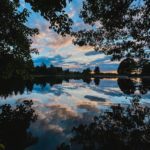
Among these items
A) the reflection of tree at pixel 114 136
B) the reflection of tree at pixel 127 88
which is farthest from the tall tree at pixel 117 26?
the reflection of tree at pixel 127 88

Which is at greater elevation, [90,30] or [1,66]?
[90,30]

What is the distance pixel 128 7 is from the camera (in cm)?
1477

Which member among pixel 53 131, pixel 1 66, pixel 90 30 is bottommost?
pixel 53 131

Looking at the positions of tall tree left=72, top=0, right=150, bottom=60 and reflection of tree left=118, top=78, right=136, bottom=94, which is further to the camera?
reflection of tree left=118, top=78, right=136, bottom=94

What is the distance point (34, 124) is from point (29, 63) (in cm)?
1092

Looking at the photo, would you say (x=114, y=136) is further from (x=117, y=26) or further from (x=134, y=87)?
(x=134, y=87)

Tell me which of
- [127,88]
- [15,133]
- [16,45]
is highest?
[16,45]

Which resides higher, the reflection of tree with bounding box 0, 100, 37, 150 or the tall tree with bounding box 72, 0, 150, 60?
the tall tree with bounding box 72, 0, 150, 60

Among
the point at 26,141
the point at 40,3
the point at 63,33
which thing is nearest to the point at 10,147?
the point at 26,141

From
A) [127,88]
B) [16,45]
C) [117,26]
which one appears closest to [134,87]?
[127,88]

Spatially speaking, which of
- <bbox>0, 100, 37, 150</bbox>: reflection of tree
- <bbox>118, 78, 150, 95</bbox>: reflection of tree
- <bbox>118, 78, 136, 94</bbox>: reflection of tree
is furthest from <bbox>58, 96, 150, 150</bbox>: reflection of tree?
<bbox>118, 78, 136, 94</bbox>: reflection of tree

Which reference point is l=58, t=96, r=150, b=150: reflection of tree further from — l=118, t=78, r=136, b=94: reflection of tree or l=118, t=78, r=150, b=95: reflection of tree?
l=118, t=78, r=136, b=94: reflection of tree

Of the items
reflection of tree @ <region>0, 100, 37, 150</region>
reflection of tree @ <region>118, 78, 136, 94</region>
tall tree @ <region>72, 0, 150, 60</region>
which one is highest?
tall tree @ <region>72, 0, 150, 60</region>

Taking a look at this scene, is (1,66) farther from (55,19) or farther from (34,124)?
(55,19)
